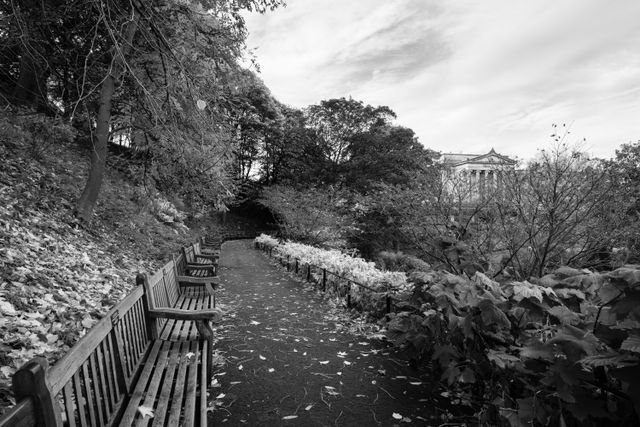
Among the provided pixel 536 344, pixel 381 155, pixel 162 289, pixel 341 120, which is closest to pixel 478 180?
pixel 536 344

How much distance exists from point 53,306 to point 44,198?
399 centimetres

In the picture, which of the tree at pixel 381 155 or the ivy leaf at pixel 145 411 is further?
the tree at pixel 381 155

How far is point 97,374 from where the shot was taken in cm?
208

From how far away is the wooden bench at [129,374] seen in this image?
1408 millimetres

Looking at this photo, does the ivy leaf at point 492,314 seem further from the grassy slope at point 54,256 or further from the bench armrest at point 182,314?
the grassy slope at point 54,256

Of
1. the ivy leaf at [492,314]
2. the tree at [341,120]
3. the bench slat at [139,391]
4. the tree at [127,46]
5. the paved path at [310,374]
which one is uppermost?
the tree at [341,120]

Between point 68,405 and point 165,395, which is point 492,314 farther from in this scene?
point 68,405

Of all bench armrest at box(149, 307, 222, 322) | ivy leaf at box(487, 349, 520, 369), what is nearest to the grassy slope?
bench armrest at box(149, 307, 222, 322)

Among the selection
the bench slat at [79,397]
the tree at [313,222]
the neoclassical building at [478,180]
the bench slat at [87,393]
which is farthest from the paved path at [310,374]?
the tree at [313,222]

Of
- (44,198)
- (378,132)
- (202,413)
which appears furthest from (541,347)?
(378,132)

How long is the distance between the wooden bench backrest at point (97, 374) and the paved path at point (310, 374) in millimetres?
854

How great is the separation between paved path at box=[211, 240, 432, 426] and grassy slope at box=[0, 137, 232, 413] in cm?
153

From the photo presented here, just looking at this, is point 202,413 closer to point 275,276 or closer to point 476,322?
point 476,322

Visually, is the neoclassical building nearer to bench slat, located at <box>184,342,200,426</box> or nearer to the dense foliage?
the dense foliage
